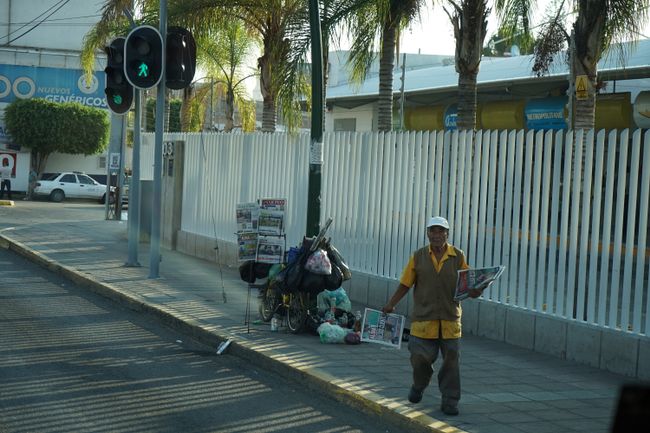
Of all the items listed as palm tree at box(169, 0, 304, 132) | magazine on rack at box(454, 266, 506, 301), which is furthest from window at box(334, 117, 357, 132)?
magazine on rack at box(454, 266, 506, 301)

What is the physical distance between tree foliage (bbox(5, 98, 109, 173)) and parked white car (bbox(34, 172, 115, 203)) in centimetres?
362

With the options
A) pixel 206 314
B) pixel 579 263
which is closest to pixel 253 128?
pixel 206 314

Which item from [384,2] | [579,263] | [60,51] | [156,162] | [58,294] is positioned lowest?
[58,294]

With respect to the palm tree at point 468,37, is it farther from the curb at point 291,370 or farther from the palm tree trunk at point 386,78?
the curb at point 291,370

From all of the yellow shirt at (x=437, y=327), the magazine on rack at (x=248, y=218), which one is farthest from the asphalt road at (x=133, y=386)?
the magazine on rack at (x=248, y=218)

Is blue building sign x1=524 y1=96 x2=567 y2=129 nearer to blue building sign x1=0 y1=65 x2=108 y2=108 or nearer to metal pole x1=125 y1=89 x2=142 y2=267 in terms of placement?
metal pole x1=125 y1=89 x2=142 y2=267

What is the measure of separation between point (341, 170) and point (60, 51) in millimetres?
44896

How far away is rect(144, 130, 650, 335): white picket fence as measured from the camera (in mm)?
8734

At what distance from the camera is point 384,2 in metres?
13.2

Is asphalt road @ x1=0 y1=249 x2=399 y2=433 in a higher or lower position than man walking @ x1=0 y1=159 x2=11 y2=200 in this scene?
lower

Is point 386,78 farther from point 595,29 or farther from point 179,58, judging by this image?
point 595,29

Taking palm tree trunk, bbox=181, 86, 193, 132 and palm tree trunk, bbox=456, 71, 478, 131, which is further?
palm tree trunk, bbox=181, 86, 193, 132

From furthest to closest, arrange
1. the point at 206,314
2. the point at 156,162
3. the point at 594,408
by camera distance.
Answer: the point at 156,162 → the point at 206,314 → the point at 594,408

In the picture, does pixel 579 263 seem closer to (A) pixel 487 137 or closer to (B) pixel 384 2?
(A) pixel 487 137
